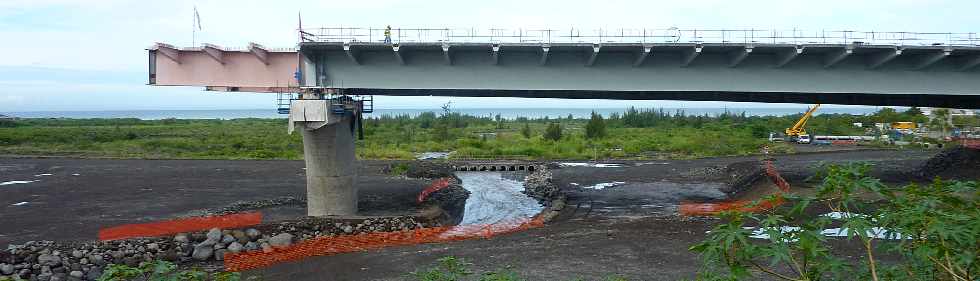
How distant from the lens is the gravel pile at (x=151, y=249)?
17188 millimetres

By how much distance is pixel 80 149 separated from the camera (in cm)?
5850

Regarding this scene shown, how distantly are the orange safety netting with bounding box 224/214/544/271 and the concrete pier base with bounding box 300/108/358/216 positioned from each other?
2593 millimetres

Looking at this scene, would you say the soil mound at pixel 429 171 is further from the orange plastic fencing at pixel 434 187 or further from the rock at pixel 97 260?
the rock at pixel 97 260

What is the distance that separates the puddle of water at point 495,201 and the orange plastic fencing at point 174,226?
762 centimetres

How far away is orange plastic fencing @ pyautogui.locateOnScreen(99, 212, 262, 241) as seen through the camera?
20438 mm

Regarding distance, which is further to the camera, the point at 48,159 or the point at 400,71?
the point at 48,159

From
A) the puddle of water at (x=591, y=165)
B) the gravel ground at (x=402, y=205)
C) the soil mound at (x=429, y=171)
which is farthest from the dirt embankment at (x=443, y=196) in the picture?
the puddle of water at (x=591, y=165)

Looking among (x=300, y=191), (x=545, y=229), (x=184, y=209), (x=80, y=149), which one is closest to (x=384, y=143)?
(x=80, y=149)

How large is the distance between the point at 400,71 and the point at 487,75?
114 inches

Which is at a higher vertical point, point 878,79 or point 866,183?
point 878,79

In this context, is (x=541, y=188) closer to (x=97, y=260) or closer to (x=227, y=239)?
(x=227, y=239)

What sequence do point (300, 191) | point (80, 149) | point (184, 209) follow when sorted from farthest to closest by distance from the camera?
point (80, 149) → point (300, 191) → point (184, 209)

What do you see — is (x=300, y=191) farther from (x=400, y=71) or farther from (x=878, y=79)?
(x=878, y=79)

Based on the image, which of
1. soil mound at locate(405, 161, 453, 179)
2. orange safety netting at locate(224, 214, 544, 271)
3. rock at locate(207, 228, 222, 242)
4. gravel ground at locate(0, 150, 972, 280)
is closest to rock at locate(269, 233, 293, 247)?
orange safety netting at locate(224, 214, 544, 271)
